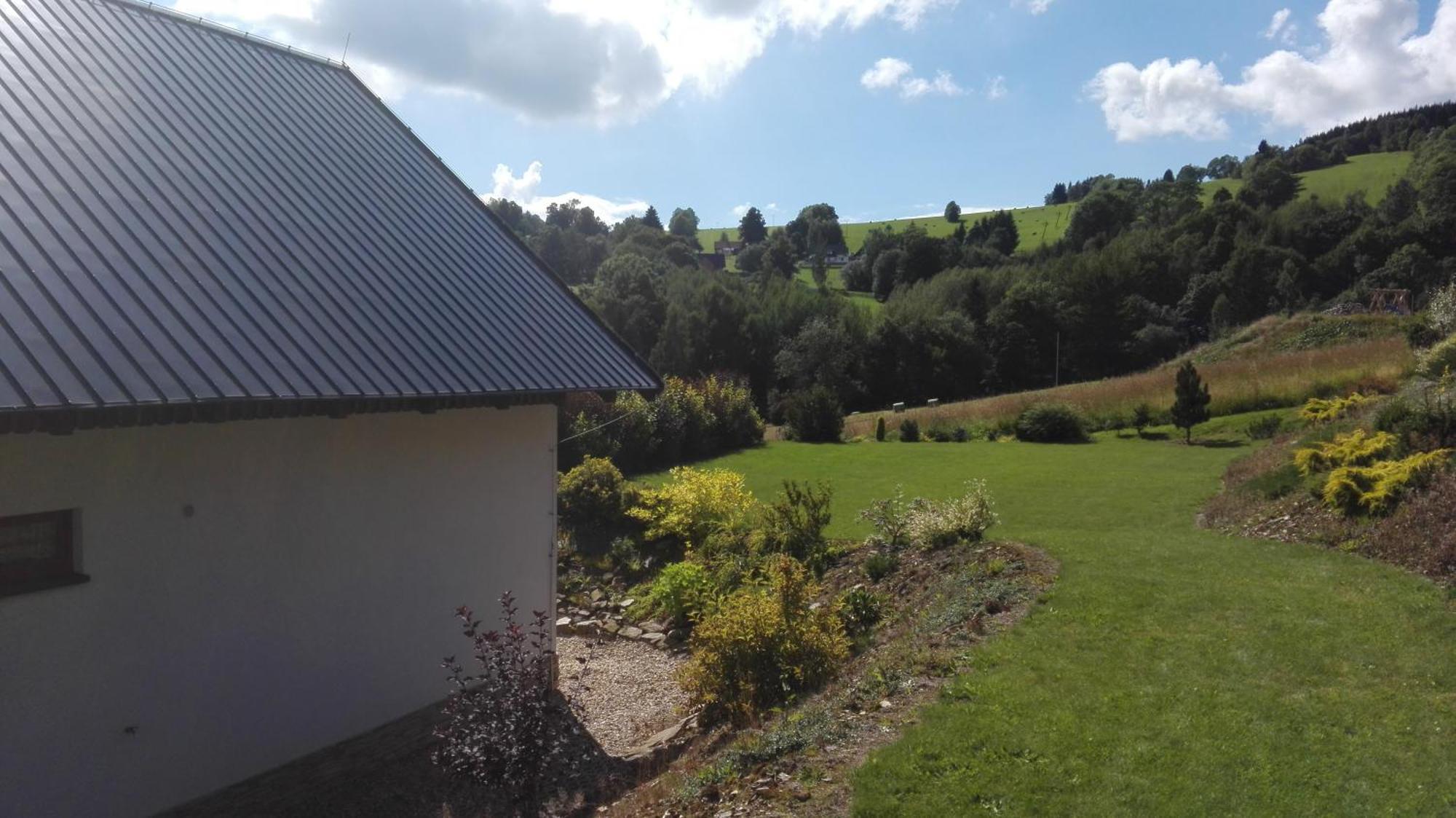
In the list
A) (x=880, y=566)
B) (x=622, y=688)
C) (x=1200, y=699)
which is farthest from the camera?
(x=880, y=566)

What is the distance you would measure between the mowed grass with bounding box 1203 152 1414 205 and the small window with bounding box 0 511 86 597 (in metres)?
74.2

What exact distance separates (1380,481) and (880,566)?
5.97m

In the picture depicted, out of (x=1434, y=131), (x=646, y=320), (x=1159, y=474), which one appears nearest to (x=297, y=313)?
(x=1159, y=474)

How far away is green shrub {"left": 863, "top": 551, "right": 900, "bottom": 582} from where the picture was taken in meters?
11.0

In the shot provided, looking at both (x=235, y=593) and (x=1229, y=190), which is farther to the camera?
(x=1229, y=190)

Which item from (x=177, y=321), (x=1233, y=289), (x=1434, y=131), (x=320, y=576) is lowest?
(x=320, y=576)

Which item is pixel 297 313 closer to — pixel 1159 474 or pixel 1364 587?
pixel 1364 587

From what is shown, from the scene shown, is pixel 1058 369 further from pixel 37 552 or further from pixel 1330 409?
pixel 37 552

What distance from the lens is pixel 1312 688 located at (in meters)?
6.40

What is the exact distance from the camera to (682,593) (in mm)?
12070

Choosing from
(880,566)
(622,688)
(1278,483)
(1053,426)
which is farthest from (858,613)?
(1053,426)

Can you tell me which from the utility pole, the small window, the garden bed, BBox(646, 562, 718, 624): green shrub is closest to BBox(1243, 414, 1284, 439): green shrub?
the garden bed

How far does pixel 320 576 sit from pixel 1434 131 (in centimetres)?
9576

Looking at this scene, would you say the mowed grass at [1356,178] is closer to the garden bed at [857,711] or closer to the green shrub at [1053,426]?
the green shrub at [1053,426]
